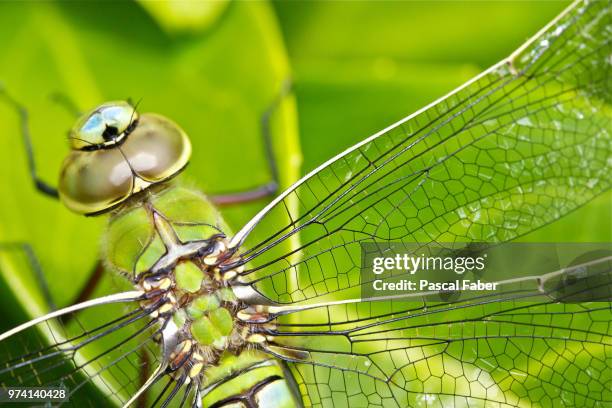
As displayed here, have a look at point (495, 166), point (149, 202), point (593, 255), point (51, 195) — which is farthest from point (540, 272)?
point (51, 195)

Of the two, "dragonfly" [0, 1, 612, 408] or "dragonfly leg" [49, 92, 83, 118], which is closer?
"dragonfly" [0, 1, 612, 408]

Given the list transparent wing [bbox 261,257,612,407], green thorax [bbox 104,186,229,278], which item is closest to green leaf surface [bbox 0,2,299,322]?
green thorax [bbox 104,186,229,278]

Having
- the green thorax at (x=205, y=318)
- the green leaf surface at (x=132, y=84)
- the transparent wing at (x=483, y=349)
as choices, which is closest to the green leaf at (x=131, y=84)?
the green leaf surface at (x=132, y=84)

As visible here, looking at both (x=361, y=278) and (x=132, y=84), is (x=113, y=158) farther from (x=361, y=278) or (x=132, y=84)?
(x=361, y=278)

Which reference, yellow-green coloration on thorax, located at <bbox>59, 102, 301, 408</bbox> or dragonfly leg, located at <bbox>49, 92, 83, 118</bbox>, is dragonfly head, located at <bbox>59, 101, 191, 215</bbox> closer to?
yellow-green coloration on thorax, located at <bbox>59, 102, 301, 408</bbox>

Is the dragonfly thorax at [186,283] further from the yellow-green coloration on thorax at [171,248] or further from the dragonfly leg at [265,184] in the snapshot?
the dragonfly leg at [265,184]

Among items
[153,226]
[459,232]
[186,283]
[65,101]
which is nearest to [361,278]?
[459,232]

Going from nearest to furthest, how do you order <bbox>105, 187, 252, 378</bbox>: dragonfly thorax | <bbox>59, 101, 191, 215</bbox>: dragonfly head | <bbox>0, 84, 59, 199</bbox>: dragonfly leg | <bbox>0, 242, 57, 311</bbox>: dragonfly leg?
<bbox>105, 187, 252, 378</bbox>: dragonfly thorax
<bbox>59, 101, 191, 215</bbox>: dragonfly head
<bbox>0, 242, 57, 311</bbox>: dragonfly leg
<bbox>0, 84, 59, 199</bbox>: dragonfly leg
